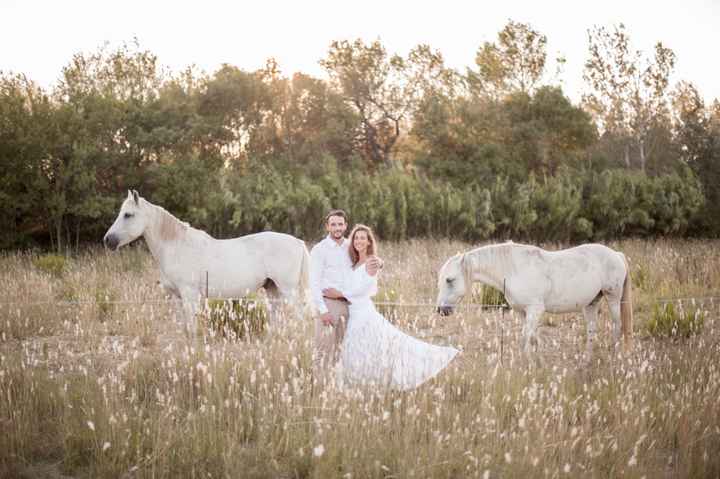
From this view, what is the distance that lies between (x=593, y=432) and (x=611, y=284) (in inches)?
114

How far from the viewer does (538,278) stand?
657 centimetres

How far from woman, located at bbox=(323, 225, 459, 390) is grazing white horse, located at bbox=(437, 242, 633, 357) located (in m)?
1.24

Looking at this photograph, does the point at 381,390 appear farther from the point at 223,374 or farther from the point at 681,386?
the point at 681,386

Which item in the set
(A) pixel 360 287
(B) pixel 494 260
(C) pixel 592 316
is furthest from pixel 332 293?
(C) pixel 592 316

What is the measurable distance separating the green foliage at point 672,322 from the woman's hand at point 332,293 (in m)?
4.42

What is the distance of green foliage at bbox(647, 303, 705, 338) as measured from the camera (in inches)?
289

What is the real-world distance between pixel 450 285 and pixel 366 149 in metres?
25.6

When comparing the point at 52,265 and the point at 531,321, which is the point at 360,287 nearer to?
the point at 531,321

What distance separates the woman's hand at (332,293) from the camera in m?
5.27

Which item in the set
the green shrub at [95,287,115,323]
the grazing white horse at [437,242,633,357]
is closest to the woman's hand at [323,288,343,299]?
the grazing white horse at [437,242,633,357]

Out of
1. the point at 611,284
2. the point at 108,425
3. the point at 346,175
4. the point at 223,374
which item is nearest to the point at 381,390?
the point at 223,374

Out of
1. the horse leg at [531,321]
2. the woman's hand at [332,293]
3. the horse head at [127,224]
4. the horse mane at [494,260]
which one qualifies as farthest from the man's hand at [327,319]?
the horse head at [127,224]

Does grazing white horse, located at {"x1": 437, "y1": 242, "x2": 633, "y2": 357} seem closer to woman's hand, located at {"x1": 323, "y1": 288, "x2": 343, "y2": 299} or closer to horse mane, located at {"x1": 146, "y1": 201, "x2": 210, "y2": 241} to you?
woman's hand, located at {"x1": 323, "y1": 288, "x2": 343, "y2": 299}

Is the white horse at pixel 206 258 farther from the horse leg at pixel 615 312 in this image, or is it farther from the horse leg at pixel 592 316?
the horse leg at pixel 615 312
